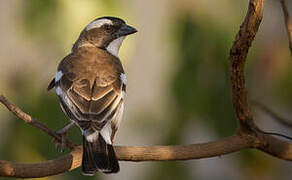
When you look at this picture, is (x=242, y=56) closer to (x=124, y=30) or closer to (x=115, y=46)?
(x=124, y=30)

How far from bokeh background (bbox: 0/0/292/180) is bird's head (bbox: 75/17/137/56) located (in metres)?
0.72

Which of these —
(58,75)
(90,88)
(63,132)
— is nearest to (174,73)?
(90,88)

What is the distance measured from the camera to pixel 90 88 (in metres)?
4.70

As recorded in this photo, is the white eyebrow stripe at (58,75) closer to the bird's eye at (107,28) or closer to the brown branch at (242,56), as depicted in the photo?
the bird's eye at (107,28)

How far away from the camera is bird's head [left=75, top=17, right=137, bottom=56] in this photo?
5.91 metres

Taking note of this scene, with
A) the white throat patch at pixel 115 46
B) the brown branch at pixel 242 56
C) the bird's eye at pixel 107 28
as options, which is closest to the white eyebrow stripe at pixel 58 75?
the white throat patch at pixel 115 46

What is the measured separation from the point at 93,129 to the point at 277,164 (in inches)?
77.6

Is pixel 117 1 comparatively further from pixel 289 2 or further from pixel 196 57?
pixel 289 2

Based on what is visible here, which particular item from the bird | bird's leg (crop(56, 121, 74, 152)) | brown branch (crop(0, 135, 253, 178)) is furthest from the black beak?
brown branch (crop(0, 135, 253, 178))

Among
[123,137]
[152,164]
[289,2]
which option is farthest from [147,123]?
[123,137]

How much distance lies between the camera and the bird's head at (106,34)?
5.91m

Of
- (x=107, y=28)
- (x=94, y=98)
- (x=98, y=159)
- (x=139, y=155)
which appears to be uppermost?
(x=107, y=28)

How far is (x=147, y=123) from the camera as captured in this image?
548 cm

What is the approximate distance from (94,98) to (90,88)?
0.52 ft
